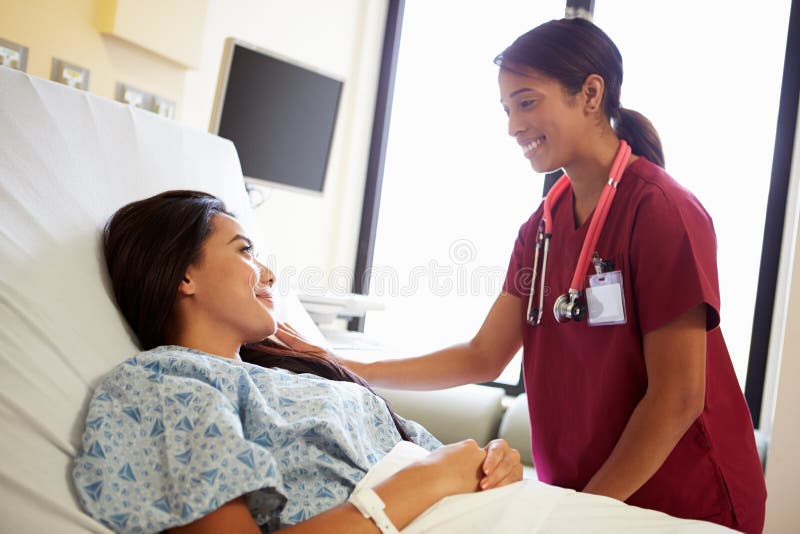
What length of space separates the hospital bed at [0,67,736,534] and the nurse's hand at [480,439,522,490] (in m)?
0.04

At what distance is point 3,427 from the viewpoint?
857 mm

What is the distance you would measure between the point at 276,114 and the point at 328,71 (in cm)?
48

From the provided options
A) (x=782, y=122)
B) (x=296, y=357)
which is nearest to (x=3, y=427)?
(x=296, y=357)

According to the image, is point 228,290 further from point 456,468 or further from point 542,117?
point 542,117

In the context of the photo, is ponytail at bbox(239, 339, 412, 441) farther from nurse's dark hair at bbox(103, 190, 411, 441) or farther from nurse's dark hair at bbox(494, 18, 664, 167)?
nurse's dark hair at bbox(494, 18, 664, 167)

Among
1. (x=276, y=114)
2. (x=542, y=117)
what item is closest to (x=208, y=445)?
(x=542, y=117)

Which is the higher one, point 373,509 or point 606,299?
point 606,299

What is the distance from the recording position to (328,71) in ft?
9.14

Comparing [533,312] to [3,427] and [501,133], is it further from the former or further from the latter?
[501,133]

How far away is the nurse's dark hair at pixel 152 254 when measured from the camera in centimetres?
111

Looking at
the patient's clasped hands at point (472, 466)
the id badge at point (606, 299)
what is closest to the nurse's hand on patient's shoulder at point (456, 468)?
the patient's clasped hands at point (472, 466)

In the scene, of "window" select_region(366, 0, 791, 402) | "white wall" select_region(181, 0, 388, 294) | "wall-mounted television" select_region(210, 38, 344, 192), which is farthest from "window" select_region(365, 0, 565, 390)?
"wall-mounted television" select_region(210, 38, 344, 192)

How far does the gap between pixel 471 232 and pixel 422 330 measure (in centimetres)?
54

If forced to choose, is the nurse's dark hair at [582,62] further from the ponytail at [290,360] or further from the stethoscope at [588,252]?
the ponytail at [290,360]
